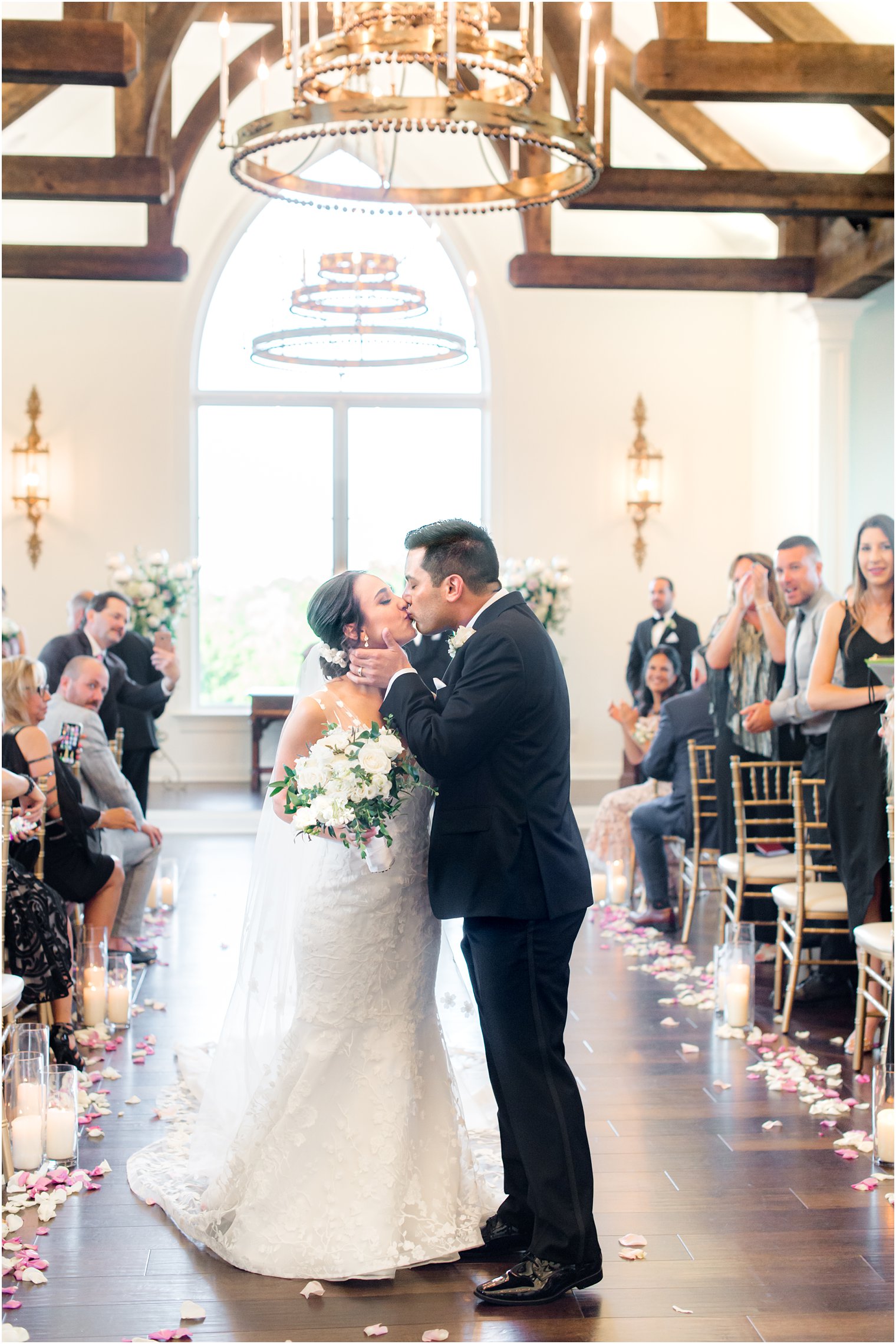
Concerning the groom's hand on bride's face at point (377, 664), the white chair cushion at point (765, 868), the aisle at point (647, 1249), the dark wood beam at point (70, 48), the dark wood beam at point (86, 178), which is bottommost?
the aisle at point (647, 1249)

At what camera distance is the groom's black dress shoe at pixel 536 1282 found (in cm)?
315

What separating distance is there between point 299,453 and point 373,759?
35.3 feet

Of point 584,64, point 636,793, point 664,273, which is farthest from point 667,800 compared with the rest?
point 664,273

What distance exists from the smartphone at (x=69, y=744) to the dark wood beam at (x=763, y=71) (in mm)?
4285

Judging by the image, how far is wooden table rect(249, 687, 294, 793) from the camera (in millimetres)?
12289

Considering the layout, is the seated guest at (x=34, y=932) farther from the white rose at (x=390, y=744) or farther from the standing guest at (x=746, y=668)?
the standing guest at (x=746, y=668)

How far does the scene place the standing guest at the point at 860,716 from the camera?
195 inches

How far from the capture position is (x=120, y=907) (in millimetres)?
6488

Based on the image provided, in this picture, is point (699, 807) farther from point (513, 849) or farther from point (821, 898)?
point (513, 849)

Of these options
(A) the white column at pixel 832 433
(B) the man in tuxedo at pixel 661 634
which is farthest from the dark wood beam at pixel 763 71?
(B) the man in tuxedo at pixel 661 634

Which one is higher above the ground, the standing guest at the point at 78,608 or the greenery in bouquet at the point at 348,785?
the standing guest at the point at 78,608

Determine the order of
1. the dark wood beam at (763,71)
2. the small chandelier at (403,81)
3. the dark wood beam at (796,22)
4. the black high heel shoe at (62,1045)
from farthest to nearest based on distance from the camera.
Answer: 1. the dark wood beam at (796,22)
2. the dark wood beam at (763,71)
3. the black high heel shoe at (62,1045)
4. the small chandelier at (403,81)

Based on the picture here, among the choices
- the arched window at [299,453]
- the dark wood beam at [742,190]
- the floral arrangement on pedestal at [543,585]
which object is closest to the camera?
the dark wood beam at [742,190]

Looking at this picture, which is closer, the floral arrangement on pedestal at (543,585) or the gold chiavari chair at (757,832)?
the gold chiavari chair at (757,832)
